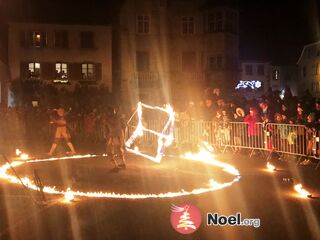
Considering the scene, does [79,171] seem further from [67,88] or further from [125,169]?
[67,88]

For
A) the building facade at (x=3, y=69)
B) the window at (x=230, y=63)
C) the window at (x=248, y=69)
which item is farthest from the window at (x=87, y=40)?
the window at (x=248, y=69)

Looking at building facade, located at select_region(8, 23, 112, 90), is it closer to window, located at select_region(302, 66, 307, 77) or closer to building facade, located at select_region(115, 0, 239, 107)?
building facade, located at select_region(115, 0, 239, 107)

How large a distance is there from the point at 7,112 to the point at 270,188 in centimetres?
2018

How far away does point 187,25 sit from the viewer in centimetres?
4684

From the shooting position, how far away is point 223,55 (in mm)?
45094

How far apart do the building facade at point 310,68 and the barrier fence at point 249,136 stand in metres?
44.3

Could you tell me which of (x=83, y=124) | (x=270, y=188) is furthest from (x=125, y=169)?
(x=83, y=124)

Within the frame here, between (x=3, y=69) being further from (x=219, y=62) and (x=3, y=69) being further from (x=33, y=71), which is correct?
(x=219, y=62)

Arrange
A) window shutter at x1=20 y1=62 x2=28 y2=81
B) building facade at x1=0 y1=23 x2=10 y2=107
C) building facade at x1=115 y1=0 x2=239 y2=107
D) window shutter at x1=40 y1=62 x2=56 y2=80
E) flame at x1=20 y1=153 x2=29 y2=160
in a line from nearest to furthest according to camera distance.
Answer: flame at x1=20 y1=153 x2=29 y2=160
building facade at x1=0 y1=23 x2=10 y2=107
building facade at x1=115 y1=0 x2=239 y2=107
window shutter at x1=20 y1=62 x2=28 y2=81
window shutter at x1=40 y1=62 x2=56 y2=80

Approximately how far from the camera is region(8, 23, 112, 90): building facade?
46500 millimetres

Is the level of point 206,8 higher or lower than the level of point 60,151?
higher

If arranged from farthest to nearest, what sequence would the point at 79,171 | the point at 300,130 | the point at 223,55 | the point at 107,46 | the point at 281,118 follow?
the point at 107,46 → the point at 223,55 → the point at 281,118 → the point at 300,130 → the point at 79,171

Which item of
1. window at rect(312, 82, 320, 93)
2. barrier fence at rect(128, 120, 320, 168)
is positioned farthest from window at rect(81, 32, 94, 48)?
window at rect(312, 82, 320, 93)

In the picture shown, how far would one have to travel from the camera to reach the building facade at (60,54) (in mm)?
46500
